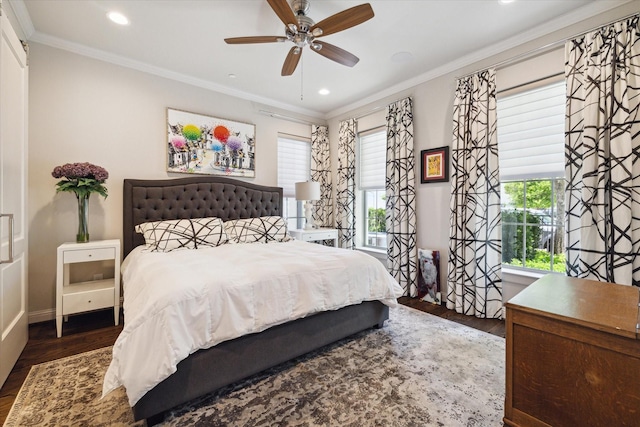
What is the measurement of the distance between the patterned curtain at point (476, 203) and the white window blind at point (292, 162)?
8.27ft

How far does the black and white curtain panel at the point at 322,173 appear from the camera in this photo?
4.93m

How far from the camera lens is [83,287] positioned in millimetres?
2691

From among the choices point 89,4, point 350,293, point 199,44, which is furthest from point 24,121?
point 350,293

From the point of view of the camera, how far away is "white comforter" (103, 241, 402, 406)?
1.36 metres

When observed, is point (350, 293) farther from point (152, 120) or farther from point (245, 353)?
point (152, 120)

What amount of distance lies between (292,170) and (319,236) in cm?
128

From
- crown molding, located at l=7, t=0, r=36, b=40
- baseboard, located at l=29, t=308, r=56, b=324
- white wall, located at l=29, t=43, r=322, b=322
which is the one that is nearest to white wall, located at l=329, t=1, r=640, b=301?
white wall, located at l=29, t=43, r=322, b=322

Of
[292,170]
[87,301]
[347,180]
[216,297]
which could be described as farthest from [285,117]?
[216,297]

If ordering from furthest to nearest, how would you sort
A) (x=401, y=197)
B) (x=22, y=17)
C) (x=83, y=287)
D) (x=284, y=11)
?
1. (x=401, y=197)
2. (x=83, y=287)
3. (x=22, y=17)
4. (x=284, y=11)

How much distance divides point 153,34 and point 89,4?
19.6 inches

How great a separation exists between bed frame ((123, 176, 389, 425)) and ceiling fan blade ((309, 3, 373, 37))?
2.22 metres

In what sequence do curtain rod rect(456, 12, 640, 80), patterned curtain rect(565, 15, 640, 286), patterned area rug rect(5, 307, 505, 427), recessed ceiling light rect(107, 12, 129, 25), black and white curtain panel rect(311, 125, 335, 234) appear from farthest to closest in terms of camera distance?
black and white curtain panel rect(311, 125, 335, 234) → recessed ceiling light rect(107, 12, 129, 25) → curtain rod rect(456, 12, 640, 80) → patterned curtain rect(565, 15, 640, 286) → patterned area rug rect(5, 307, 505, 427)

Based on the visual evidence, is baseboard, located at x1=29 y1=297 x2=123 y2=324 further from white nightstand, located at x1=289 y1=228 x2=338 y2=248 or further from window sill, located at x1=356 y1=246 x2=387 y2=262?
window sill, located at x1=356 y1=246 x2=387 y2=262

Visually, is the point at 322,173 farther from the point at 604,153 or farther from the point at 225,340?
the point at 225,340
